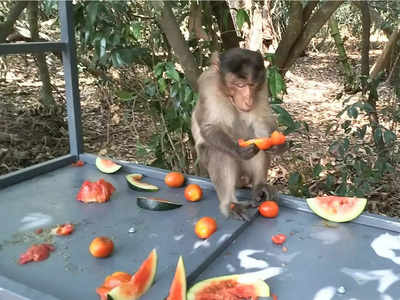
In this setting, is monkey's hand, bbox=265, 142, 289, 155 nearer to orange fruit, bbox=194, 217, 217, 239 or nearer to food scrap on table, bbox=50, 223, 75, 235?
orange fruit, bbox=194, 217, 217, 239

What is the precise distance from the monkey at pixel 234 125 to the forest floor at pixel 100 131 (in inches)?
54.8

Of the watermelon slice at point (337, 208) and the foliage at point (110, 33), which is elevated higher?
the foliage at point (110, 33)

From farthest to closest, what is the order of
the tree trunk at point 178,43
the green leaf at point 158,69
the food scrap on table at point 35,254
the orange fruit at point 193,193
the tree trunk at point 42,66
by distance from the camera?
the tree trunk at point 42,66, the green leaf at point 158,69, the tree trunk at point 178,43, the orange fruit at point 193,193, the food scrap on table at point 35,254

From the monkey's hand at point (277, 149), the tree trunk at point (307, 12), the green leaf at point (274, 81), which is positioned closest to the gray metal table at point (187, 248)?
the monkey's hand at point (277, 149)

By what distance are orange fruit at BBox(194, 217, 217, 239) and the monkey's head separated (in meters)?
0.71

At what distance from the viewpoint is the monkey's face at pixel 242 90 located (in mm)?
2271

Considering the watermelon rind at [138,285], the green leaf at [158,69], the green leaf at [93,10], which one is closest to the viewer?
the watermelon rind at [138,285]

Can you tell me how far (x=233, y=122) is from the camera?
2.56m

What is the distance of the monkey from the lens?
7.32ft

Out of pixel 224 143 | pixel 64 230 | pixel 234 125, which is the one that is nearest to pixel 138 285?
pixel 64 230

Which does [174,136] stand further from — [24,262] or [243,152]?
[24,262]

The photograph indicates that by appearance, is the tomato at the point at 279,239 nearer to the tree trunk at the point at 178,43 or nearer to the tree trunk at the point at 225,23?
the tree trunk at the point at 178,43

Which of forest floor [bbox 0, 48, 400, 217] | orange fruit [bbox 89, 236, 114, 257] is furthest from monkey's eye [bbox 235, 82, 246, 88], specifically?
forest floor [bbox 0, 48, 400, 217]

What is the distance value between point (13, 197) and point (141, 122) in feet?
10.6
